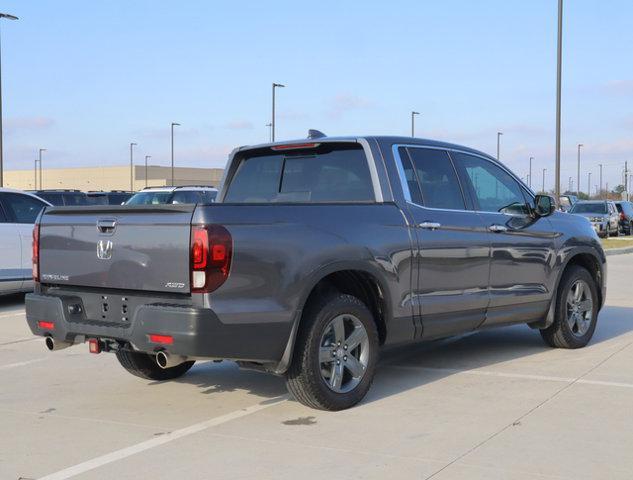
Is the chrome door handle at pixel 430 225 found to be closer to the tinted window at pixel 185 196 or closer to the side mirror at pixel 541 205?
the side mirror at pixel 541 205

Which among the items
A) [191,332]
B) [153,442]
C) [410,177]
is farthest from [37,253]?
[410,177]

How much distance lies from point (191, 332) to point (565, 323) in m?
4.46

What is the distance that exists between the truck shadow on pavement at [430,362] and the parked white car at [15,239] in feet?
16.5

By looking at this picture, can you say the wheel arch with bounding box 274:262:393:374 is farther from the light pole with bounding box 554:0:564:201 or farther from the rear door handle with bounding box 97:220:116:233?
the light pole with bounding box 554:0:564:201

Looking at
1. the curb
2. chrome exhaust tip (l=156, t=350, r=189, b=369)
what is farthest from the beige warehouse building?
chrome exhaust tip (l=156, t=350, r=189, b=369)

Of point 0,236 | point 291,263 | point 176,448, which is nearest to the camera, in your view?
point 176,448

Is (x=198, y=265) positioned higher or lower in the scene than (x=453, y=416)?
higher

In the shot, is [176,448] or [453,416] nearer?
[176,448]

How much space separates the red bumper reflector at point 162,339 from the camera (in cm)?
532

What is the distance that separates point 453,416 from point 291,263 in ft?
5.05

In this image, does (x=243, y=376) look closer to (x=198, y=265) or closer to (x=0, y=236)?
(x=198, y=265)

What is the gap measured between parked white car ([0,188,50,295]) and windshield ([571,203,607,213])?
1141 inches

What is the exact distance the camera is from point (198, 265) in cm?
524

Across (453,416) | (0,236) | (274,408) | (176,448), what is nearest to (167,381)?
(274,408)
